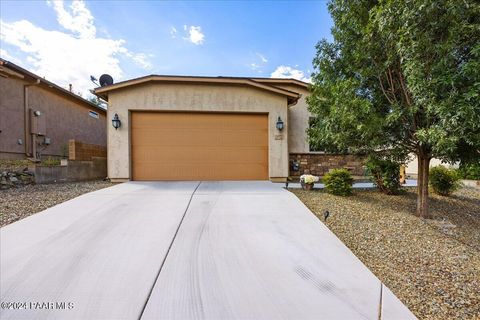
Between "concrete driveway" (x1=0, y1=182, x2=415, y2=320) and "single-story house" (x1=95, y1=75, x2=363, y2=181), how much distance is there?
320cm

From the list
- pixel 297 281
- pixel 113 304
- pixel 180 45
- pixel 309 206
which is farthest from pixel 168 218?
pixel 180 45

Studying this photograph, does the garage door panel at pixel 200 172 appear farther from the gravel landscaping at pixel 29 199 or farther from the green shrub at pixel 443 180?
the green shrub at pixel 443 180

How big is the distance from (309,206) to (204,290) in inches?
119

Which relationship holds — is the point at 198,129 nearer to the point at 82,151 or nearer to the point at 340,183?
the point at 82,151

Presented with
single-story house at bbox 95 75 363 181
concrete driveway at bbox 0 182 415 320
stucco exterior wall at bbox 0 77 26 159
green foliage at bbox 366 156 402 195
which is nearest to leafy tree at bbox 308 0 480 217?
green foliage at bbox 366 156 402 195

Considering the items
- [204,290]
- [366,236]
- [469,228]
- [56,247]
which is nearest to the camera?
[204,290]

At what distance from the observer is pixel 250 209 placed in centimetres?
416

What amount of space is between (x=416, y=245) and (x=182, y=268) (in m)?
3.30

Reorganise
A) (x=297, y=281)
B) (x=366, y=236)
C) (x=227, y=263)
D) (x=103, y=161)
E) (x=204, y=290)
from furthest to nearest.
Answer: (x=103, y=161), (x=366, y=236), (x=227, y=263), (x=297, y=281), (x=204, y=290)

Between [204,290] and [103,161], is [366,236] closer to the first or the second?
[204,290]

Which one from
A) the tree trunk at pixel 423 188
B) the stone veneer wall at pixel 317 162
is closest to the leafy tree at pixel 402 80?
the tree trunk at pixel 423 188

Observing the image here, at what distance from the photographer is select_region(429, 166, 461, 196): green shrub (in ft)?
20.0

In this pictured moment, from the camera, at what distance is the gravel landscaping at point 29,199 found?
372cm

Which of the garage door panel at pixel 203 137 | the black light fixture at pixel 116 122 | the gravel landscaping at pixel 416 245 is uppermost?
the black light fixture at pixel 116 122
